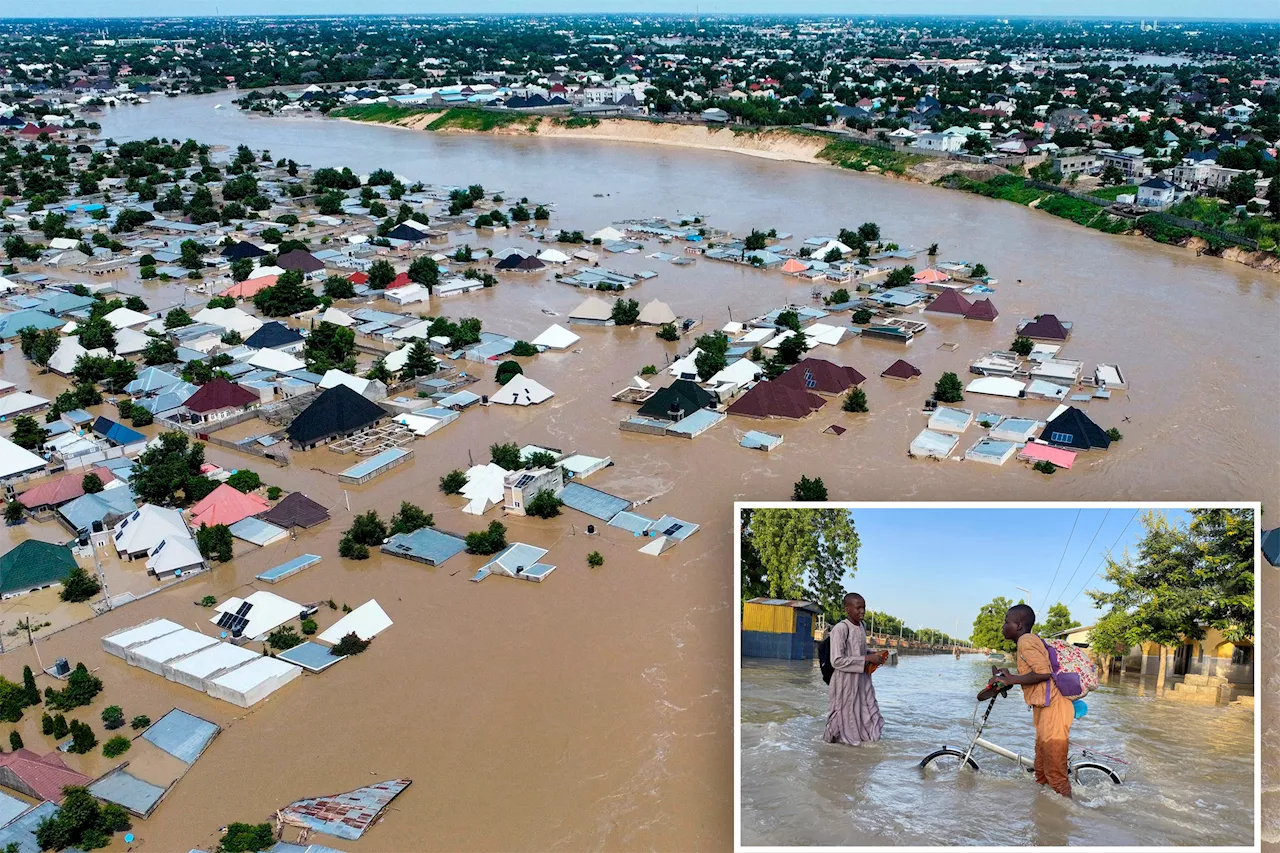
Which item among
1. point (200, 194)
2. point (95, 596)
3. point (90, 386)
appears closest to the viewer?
point (95, 596)

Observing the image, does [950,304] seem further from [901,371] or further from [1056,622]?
[1056,622]

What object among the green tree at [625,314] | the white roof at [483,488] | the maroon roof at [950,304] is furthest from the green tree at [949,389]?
the white roof at [483,488]

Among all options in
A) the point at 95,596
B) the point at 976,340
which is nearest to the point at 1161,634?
the point at 95,596

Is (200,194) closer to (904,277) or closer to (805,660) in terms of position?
(904,277)

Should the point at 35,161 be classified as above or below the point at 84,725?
above

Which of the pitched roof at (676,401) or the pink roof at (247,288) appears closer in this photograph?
the pitched roof at (676,401)

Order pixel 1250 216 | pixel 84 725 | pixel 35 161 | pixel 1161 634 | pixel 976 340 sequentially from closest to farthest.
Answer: pixel 1161 634
pixel 84 725
pixel 976 340
pixel 1250 216
pixel 35 161

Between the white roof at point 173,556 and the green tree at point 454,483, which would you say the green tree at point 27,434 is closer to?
the white roof at point 173,556

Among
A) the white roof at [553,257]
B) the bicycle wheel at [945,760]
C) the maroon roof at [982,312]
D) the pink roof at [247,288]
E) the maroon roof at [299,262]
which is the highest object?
the maroon roof at [299,262]

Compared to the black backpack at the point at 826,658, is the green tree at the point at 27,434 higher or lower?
lower
